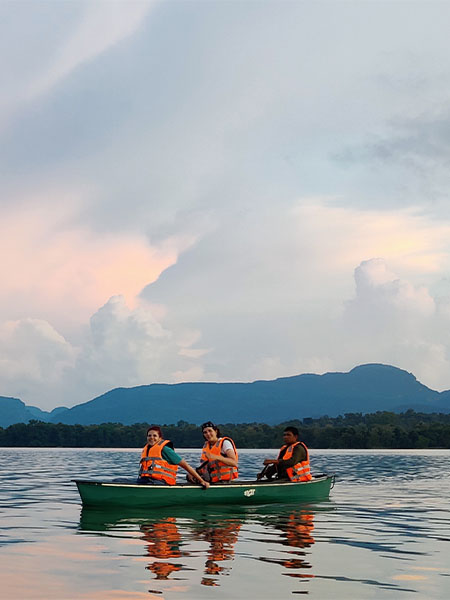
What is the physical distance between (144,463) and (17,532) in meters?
4.94

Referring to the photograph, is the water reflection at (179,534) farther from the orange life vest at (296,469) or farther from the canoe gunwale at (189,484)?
the orange life vest at (296,469)

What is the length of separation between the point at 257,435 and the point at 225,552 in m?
150

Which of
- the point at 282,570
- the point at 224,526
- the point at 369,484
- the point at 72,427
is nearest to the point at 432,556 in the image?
the point at 282,570

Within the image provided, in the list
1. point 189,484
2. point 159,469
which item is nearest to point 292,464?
point 189,484

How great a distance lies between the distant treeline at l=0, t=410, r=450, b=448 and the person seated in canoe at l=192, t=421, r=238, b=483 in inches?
5143

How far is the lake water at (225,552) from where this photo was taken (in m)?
13.5

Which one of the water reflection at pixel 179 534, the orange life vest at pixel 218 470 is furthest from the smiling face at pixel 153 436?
the orange life vest at pixel 218 470

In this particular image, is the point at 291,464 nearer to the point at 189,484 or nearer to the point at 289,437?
the point at 289,437

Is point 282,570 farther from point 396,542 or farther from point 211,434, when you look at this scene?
point 211,434

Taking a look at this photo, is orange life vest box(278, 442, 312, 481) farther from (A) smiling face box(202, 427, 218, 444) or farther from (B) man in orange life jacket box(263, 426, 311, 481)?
(A) smiling face box(202, 427, 218, 444)

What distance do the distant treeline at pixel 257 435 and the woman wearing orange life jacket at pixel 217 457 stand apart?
13063 centimetres

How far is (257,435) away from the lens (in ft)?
545

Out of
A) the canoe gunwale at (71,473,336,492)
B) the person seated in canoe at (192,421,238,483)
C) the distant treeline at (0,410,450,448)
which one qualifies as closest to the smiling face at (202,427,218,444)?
the person seated in canoe at (192,421,238,483)

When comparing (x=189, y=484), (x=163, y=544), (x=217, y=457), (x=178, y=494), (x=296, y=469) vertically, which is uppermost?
(x=217, y=457)
